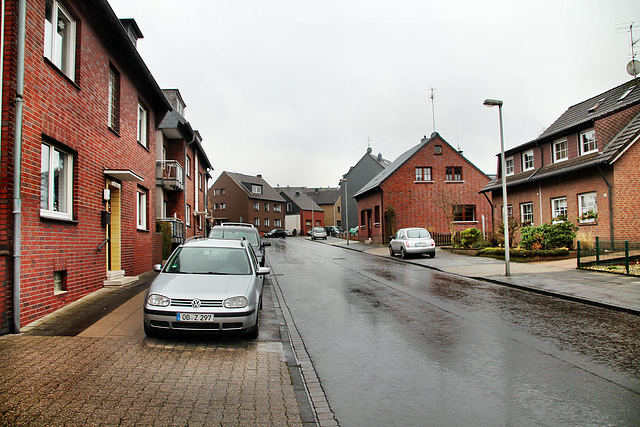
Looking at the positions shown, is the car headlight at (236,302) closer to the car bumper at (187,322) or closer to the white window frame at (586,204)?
the car bumper at (187,322)

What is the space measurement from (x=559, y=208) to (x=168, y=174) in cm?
1913

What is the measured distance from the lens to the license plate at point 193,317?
20.2 feet

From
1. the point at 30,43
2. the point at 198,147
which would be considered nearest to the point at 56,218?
the point at 30,43

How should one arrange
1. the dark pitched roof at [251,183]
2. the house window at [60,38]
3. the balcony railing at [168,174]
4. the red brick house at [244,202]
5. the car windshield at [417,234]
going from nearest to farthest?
the house window at [60,38], the balcony railing at [168,174], the car windshield at [417,234], the red brick house at [244,202], the dark pitched roof at [251,183]

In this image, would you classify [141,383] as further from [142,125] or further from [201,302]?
[142,125]

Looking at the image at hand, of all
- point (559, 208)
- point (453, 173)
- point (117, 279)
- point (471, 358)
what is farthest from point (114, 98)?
point (453, 173)

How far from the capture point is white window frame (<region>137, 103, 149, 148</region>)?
14641 mm

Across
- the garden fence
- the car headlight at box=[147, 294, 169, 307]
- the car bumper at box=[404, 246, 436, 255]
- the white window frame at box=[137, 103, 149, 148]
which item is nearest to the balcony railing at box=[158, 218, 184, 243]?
the white window frame at box=[137, 103, 149, 148]

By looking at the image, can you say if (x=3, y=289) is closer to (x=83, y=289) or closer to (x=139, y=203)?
(x=83, y=289)

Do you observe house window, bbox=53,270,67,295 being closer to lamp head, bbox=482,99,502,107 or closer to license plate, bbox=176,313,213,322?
license plate, bbox=176,313,213,322

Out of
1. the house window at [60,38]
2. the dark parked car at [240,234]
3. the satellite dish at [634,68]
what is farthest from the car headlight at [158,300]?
the satellite dish at [634,68]

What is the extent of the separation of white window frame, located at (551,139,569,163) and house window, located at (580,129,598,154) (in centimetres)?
106

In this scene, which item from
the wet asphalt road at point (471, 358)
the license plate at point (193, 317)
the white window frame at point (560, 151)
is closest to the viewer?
the wet asphalt road at point (471, 358)

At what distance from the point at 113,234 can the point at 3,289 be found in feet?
18.1
